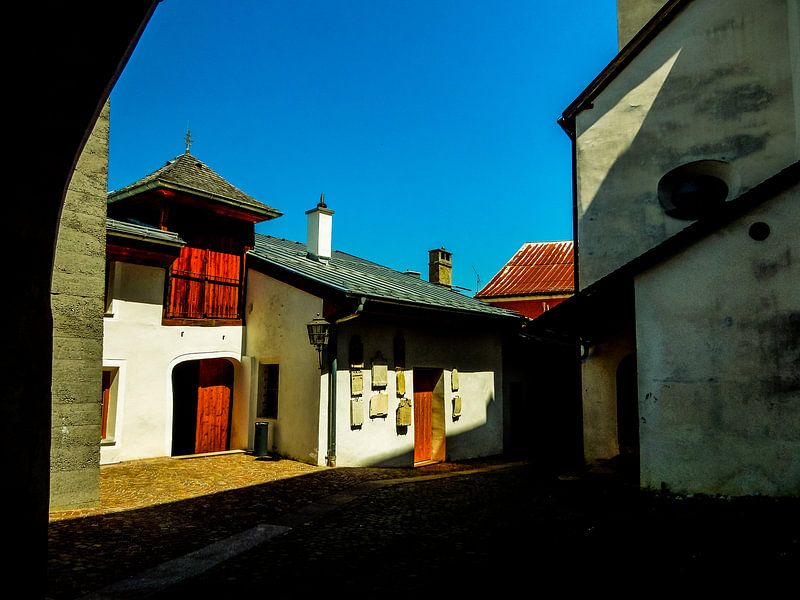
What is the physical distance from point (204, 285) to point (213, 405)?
9.32 feet

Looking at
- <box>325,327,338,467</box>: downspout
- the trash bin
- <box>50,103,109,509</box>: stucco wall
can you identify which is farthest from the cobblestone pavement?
the trash bin

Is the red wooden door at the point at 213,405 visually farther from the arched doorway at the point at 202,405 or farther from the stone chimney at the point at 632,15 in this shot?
the stone chimney at the point at 632,15

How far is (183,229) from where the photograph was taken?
13195 mm

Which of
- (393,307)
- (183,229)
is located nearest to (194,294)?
(183,229)

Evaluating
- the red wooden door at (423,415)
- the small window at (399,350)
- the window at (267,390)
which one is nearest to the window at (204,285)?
the window at (267,390)

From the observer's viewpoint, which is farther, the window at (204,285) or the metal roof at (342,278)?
the window at (204,285)

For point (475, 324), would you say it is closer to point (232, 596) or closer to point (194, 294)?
point (194, 294)

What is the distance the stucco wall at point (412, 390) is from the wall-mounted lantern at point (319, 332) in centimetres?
49

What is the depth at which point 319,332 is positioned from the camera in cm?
1138

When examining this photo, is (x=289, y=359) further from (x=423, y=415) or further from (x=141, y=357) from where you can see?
(x=423, y=415)

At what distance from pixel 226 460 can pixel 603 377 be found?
25.3 ft

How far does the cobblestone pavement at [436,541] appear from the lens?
15.7ft

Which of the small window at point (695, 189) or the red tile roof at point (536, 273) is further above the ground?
the red tile roof at point (536, 273)

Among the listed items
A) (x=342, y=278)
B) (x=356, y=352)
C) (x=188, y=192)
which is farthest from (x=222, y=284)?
(x=356, y=352)
